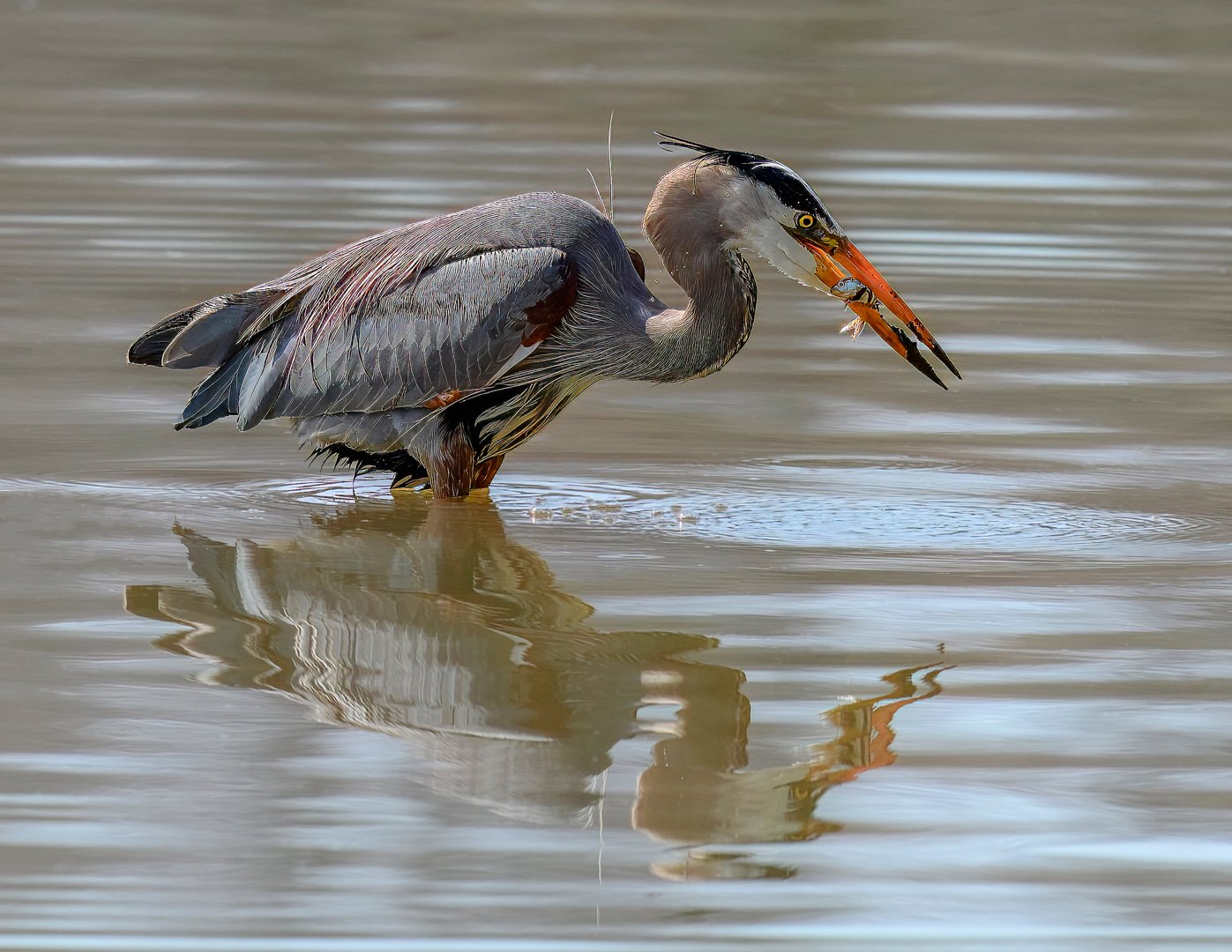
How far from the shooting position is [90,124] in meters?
17.0

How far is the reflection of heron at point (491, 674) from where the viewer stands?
17.4ft

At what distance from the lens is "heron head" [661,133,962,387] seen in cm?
768

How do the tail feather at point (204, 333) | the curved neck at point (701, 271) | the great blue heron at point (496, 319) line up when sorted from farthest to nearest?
the tail feather at point (204, 333), the curved neck at point (701, 271), the great blue heron at point (496, 319)

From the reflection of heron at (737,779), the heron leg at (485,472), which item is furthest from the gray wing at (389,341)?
the reflection of heron at (737,779)

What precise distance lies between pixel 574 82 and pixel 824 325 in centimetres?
674

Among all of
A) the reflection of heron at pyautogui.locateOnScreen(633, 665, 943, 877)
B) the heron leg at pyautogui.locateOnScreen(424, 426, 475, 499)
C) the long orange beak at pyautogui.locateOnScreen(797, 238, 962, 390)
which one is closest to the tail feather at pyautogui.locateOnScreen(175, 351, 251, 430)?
the heron leg at pyautogui.locateOnScreen(424, 426, 475, 499)

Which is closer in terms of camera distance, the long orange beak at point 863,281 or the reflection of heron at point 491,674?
the reflection of heron at point 491,674

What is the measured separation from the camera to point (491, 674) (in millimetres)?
6227

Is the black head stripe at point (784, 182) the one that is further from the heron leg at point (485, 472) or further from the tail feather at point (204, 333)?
the tail feather at point (204, 333)

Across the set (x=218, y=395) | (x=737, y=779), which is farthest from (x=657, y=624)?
(x=218, y=395)

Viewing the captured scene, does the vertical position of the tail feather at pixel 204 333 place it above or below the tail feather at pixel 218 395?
above

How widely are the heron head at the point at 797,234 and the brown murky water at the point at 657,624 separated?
78cm

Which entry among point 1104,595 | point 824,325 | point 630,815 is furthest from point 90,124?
point 630,815

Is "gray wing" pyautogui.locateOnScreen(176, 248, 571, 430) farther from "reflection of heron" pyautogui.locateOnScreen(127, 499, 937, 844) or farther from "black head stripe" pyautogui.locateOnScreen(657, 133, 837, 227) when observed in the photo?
"black head stripe" pyautogui.locateOnScreen(657, 133, 837, 227)
